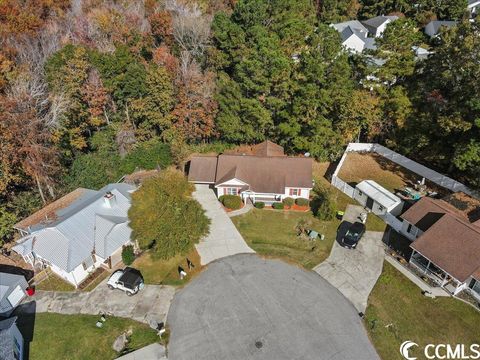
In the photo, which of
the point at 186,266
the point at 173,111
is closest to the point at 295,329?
the point at 186,266

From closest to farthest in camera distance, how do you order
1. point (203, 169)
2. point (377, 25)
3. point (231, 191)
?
point (231, 191) → point (203, 169) → point (377, 25)

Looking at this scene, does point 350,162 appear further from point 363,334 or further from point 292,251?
point 363,334

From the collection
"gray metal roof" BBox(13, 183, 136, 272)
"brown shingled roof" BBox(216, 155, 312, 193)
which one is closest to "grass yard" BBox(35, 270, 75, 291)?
"gray metal roof" BBox(13, 183, 136, 272)

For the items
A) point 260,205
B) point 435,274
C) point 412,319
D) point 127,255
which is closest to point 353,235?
point 435,274

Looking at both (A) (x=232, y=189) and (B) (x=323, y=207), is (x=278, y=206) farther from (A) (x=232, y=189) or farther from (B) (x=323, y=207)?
(A) (x=232, y=189)

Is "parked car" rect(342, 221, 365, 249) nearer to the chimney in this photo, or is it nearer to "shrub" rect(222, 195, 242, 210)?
"shrub" rect(222, 195, 242, 210)

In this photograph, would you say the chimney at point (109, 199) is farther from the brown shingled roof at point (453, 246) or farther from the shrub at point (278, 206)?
the brown shingled roof at point (453, 246)

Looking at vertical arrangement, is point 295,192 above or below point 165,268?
above
